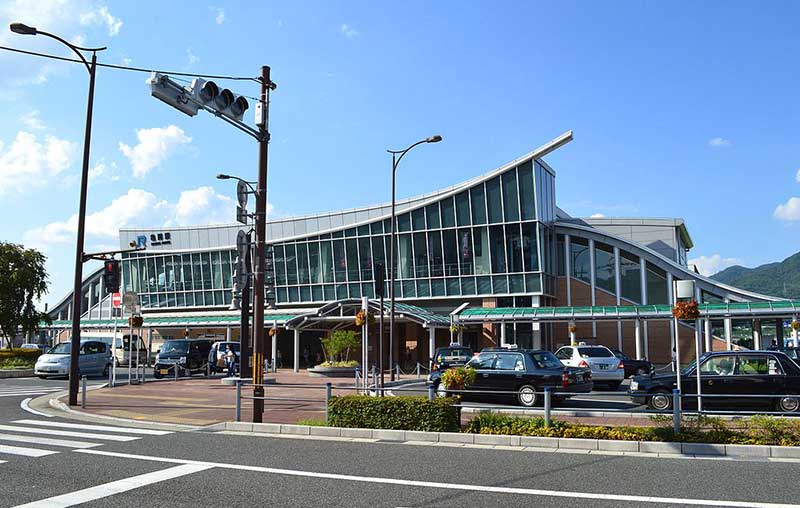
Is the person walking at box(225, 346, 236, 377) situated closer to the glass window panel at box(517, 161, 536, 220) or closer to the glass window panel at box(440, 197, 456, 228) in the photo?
the glass window panel at box(440, 197, 456, 228)

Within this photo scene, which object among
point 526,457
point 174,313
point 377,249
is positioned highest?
point 377,249

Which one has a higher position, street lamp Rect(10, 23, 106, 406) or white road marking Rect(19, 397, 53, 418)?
street lamp Rect(10, 23, 106, 406)

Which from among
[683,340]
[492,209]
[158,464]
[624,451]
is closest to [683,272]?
[683,340]

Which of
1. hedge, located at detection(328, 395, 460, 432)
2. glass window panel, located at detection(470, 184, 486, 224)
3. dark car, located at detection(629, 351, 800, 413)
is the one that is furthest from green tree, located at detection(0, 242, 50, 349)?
dark car, located at detection(629, 351, 800, 413)

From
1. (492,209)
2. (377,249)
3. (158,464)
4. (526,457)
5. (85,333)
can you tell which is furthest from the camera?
(85,333)

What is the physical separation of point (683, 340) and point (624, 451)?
35.0m

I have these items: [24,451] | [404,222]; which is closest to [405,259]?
[404,222]

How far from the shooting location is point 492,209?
47125mm

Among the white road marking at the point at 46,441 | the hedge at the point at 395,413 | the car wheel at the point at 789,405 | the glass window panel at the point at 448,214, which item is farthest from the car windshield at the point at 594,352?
the glass window panel at the point at 448,214

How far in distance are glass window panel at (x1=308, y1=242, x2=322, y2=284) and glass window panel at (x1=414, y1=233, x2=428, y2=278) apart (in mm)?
8371

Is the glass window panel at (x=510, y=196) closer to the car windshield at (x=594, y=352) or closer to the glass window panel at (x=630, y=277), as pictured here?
the glass window panel at (x=630, y=277)

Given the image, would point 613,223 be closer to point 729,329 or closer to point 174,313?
point 729,329

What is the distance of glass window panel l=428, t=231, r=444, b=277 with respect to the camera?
161 feet

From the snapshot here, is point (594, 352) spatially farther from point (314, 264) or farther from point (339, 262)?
point (314, 264)
